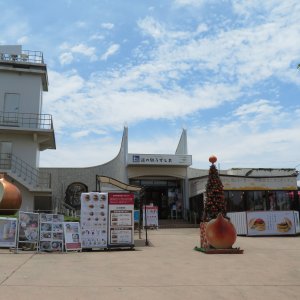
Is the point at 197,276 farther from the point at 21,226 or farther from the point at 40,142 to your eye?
the point at 40,142

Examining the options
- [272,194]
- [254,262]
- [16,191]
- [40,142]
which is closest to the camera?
[254,262]

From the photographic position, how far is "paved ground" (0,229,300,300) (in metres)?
7.33

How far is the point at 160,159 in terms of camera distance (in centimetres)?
3500

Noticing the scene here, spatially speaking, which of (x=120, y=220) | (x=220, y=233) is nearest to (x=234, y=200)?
(x=120, y=220)

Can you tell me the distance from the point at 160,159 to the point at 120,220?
1900 cm

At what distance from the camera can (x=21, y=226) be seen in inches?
582

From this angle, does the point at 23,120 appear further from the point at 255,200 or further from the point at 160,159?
the point at 255,200

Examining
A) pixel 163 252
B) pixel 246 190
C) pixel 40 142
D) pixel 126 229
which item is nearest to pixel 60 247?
pixel 126 229

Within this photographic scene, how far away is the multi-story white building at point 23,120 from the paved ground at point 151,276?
15864 mm

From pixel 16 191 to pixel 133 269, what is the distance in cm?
1451

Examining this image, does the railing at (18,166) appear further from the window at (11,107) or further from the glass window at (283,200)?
the glass window at (283,200)

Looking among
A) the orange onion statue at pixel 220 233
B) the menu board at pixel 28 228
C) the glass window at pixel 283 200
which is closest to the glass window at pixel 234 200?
the glass window at pixel 283 200

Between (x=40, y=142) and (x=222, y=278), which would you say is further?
(x=40, y=142)

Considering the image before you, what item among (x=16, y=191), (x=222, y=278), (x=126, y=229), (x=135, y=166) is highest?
(x=135, y=166)
